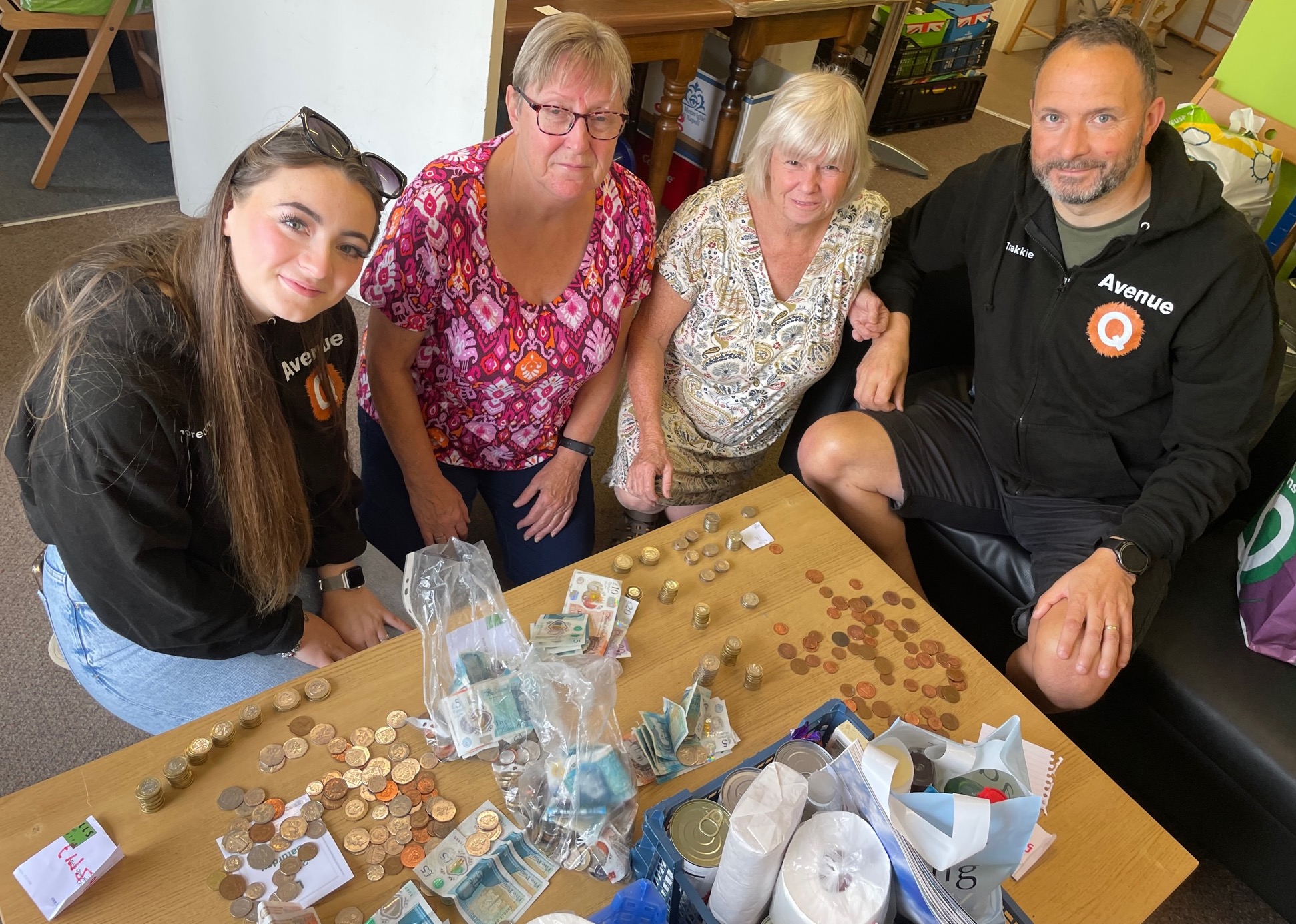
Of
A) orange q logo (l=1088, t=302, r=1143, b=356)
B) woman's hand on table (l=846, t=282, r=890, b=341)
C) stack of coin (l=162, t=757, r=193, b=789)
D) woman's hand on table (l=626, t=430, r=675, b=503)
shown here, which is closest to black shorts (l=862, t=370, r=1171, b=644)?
woman's hand on table (l=846, t=282, r=890, b=341)

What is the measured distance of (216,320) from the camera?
45.1 inches

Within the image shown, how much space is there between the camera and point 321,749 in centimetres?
115

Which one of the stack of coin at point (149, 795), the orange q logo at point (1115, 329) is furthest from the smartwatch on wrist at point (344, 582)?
the orange q logo at point (1115, 329)

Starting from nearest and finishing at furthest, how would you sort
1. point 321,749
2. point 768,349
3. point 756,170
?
point 321,749, point 756,170, point 768,349

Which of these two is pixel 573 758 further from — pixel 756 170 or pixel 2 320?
pixel 2 320

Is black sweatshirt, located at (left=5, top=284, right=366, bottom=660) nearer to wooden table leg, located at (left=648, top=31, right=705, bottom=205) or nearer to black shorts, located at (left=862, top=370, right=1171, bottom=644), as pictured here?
black shorts, located at (left=862, top=370, right=1171, bottom=644)

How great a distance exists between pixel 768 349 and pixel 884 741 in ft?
3.65

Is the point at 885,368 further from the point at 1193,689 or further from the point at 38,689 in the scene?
the point at 38,689

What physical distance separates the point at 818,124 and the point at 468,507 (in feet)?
3.42

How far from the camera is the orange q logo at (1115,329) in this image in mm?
1804

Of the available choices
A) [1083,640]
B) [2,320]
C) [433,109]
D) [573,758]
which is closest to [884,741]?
[573,758]

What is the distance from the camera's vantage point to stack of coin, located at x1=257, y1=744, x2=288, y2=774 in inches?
43.9

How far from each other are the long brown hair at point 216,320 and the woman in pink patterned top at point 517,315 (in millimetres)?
310

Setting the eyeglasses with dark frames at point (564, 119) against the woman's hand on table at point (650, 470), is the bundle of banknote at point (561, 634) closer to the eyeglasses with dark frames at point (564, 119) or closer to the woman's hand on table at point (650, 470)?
the woman's hand on table at point (650, 470)
